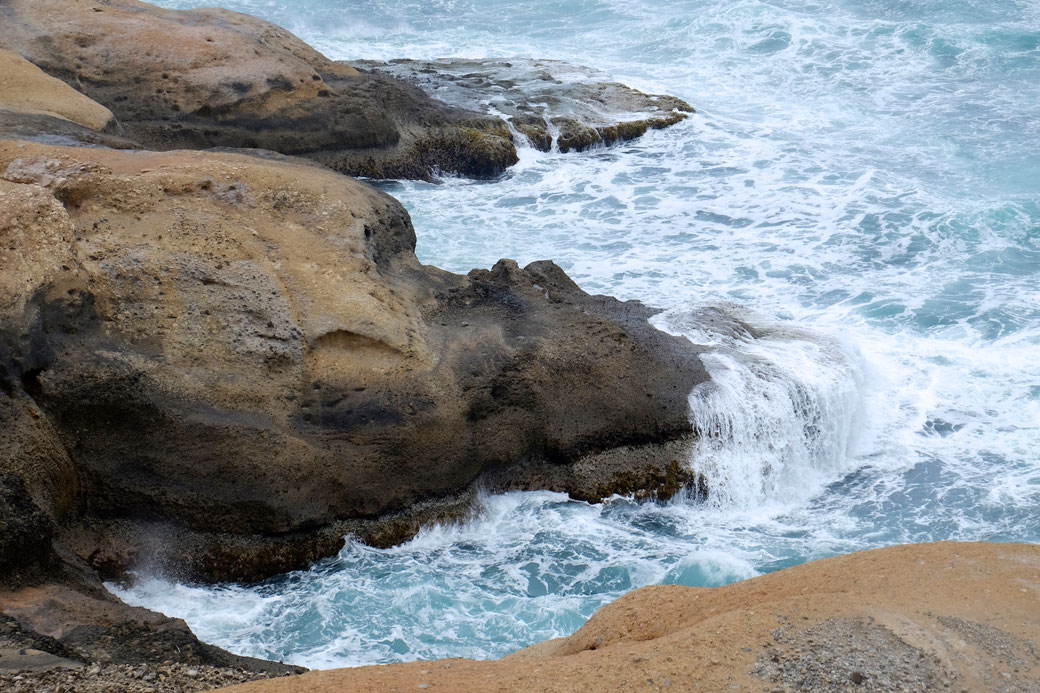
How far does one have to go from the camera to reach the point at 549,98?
16.8 m

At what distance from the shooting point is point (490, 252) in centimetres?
1256

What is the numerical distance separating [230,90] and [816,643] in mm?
11035

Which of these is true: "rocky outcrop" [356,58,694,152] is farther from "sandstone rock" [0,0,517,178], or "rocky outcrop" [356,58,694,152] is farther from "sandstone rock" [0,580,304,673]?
"sandstone rock" [0,580,304,673]

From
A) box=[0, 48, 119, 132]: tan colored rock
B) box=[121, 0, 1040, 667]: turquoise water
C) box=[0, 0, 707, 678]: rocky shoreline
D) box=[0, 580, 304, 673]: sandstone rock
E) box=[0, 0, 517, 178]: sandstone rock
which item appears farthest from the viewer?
box=[0, 0, 517, 178]: sandstone rock

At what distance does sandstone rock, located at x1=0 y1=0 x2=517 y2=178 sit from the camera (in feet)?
42.3

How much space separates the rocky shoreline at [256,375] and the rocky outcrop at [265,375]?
2cm

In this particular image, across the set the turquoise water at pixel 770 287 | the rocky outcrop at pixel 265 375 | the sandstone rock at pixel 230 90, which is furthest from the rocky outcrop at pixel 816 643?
the sandstone rock at pixel 230 90

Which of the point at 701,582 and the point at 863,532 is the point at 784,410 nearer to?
the point at 863,532

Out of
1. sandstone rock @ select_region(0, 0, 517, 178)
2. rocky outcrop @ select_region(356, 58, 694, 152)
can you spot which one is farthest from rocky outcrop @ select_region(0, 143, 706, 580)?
rocky outcrop @ select_region(356, 58, 694, 152)

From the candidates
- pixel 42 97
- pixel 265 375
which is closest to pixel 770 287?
pixel 265 375

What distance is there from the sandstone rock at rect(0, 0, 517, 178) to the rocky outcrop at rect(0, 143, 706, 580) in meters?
4.60

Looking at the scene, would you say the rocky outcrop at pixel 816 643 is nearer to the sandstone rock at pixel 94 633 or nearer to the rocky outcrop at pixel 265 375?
the sandstone rock at pixel 94 633

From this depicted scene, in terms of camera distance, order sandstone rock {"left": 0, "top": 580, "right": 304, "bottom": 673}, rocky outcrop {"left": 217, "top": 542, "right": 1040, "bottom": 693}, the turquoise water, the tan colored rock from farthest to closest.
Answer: the tan colored rock < the turquoise water < sandstone rock {"left": 0, "top": 580, "right": 304, "bottom": 673} < rocky outcrop {"left": 217, "top": 542, "right": 1040, "bottom": 693}

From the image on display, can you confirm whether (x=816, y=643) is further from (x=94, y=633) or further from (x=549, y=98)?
(x=549, y=98)
